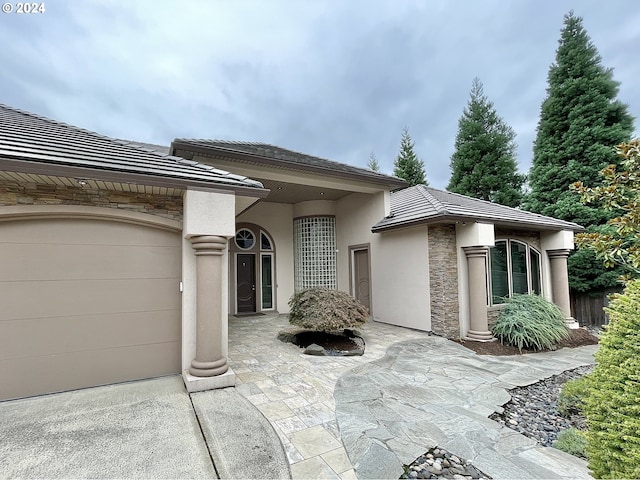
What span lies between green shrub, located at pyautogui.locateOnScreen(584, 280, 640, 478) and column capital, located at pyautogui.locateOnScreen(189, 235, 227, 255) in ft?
14.2

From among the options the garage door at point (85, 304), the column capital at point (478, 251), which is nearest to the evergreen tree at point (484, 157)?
the column capital at point (478, 251)

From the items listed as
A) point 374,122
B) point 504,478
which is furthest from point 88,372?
point 374,122

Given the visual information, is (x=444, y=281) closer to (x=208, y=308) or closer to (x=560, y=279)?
(x=560, y=279)

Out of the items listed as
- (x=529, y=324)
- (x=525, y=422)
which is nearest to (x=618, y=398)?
(x=525, y=422)

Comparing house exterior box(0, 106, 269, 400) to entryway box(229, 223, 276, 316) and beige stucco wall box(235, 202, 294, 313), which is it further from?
beige stucco wall box(235, 202, 294, 313)

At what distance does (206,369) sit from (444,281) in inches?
237

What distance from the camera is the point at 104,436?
286 cm

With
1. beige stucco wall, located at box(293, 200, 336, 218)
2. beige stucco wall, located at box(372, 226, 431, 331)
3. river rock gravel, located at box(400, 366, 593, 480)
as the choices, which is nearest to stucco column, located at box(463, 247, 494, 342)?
beige stucco wall, located at box(372, 226, 431, 331)

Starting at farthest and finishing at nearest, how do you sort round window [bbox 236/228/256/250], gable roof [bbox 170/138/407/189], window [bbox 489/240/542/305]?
1. round window [bbox 236/228/256/250]
2. window [bbox 489/240/542/305]
3. gable roof [bbox 170/138/407/189]

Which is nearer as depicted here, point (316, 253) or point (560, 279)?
point (560, 279)

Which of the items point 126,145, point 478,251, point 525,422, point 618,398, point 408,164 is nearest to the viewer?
point 618,398

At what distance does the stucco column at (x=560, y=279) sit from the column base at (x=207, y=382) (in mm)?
10098

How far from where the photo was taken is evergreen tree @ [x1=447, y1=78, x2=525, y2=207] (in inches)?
648

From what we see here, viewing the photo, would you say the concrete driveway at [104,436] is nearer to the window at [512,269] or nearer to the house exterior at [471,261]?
the house exterior at [471,261]
